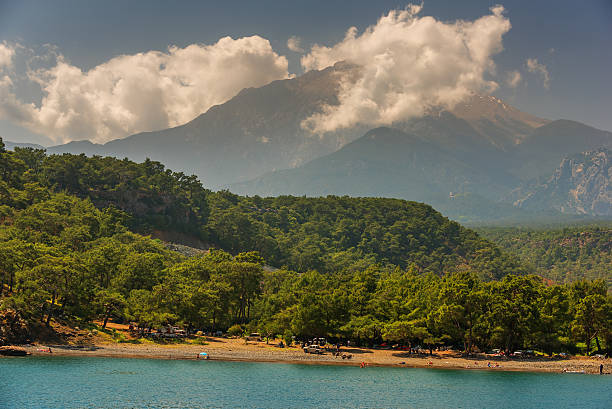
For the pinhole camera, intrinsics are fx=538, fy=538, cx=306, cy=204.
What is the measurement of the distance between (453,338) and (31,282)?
194 ft

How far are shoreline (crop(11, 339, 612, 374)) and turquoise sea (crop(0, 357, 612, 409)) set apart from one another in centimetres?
205

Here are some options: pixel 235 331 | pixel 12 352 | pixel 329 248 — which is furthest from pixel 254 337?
pixel 329 248

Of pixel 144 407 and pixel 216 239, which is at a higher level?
pixel 216 239

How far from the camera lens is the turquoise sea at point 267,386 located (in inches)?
2072

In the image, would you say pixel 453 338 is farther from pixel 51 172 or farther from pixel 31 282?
pixel 51 172

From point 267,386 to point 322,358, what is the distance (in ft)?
55.9

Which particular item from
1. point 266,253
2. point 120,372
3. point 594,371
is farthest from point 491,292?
point 266,253

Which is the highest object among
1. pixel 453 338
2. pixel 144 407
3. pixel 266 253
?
pixel 266 253

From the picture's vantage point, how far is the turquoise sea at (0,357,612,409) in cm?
5262

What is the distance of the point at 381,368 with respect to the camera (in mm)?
72812

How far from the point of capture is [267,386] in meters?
60.7

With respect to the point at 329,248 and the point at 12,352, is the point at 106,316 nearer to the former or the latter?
the point at 12,352

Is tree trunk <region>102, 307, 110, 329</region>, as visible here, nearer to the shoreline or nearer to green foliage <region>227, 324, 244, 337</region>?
the shoreline

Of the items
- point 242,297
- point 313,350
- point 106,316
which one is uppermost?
point 242,297
